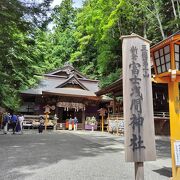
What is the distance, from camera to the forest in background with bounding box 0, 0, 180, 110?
34.7 ft

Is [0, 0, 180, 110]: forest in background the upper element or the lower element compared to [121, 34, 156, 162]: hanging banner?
upper

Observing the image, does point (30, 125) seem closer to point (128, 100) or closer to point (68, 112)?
point (68, 112)

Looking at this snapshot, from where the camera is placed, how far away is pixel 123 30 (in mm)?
29750

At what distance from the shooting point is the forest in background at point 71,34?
34.7ft

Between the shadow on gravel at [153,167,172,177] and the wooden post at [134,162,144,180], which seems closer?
the wooden post at [134,162,144,180]

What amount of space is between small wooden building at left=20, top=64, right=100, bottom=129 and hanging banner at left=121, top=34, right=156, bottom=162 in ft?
69.0

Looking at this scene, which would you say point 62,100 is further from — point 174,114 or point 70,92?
point 174,114

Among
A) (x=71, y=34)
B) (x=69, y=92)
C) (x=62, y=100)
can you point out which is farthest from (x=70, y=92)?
(x=71, y=34)

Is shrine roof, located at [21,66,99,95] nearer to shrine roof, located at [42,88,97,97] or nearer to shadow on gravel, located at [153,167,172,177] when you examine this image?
shrine roof, located at [42,88,97,97]

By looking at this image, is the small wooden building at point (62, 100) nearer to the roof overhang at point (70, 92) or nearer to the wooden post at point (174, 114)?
the roof overhang at point (70, 92)

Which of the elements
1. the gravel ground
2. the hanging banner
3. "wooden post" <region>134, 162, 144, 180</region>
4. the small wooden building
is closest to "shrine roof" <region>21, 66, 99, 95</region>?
the small wooden building

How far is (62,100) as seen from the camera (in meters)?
27.6

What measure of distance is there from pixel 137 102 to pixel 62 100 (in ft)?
74.6

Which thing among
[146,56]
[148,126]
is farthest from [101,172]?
[146,56]
